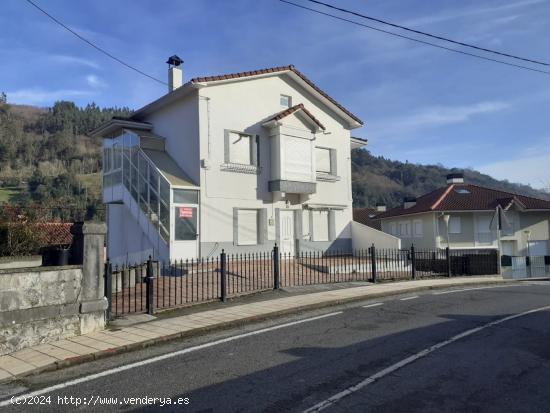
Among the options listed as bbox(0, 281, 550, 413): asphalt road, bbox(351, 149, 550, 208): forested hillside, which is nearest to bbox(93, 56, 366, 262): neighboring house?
bbox(0, 281, 550, 413): asphalt road

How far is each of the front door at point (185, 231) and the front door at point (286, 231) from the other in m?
4.50

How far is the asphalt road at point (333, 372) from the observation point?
501cm

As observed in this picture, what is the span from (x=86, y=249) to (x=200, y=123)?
11650 mm

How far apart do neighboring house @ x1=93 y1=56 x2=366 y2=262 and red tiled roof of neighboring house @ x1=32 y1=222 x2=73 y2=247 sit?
368 centimetres

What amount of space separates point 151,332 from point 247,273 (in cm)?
793

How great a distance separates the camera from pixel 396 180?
11394cm

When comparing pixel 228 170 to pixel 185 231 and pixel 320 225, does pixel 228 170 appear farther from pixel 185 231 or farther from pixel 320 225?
pixel 320 225

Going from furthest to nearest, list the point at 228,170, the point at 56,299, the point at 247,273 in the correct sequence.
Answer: the point at 228,170, the point at 247,273, the point at 56,299

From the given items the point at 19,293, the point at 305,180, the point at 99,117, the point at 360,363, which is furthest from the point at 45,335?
the point at 99,117

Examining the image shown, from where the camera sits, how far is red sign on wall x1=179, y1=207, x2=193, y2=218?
18547mm

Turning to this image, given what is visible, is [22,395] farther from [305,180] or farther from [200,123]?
[305,180]

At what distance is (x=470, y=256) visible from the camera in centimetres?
2275

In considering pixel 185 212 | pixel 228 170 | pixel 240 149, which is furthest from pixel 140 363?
pixel 240 149

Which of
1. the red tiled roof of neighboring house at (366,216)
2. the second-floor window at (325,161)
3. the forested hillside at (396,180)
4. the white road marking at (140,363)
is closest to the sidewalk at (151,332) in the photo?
the white road marking at (140,363)
